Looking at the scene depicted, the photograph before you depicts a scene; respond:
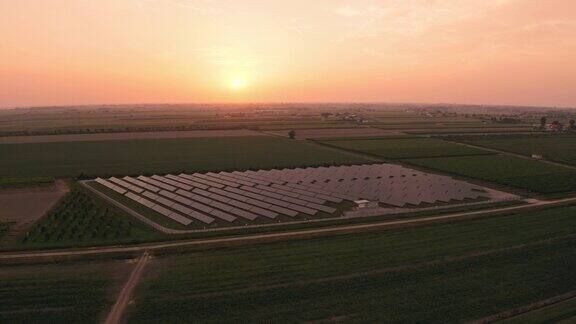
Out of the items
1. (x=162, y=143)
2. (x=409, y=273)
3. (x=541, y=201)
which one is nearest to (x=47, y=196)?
(x=409, y=273)

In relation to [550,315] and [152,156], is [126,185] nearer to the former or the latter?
[152,156]

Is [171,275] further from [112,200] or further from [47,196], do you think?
[47,196]

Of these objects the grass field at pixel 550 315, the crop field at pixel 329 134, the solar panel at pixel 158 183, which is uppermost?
the crop field at pixel 329 134

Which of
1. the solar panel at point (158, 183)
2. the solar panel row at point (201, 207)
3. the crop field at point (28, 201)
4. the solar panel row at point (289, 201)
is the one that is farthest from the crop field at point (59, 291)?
the solar panel at point (158, 183)

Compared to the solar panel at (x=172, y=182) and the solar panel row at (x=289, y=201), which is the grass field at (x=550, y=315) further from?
the solar panel at (x=172, y=182)

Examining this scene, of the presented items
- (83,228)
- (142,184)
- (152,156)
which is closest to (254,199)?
(142,184)

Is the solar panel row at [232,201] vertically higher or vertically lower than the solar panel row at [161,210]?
higher

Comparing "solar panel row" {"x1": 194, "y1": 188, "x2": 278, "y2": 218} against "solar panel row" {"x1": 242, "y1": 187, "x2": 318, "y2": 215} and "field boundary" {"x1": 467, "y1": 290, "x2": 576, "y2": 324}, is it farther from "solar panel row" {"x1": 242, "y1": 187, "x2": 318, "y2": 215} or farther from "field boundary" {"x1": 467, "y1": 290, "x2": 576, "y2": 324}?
"field boundary" {"x1": 467, "y1": 290, "x2": 576, "y2": 324}
